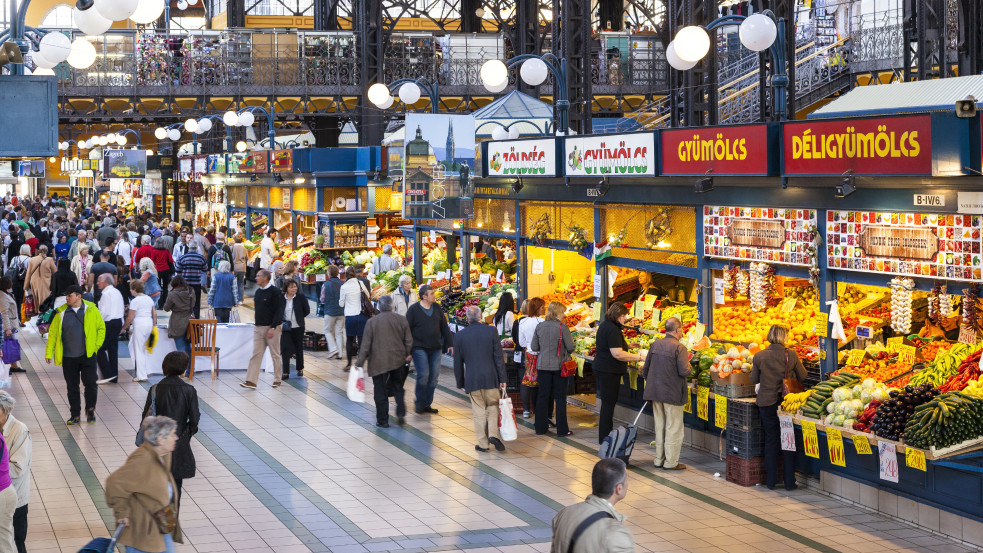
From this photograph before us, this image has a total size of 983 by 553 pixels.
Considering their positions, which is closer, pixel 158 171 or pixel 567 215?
pixel 567 215

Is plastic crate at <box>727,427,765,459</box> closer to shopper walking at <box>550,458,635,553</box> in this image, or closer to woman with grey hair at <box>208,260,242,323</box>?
shopper walking at <box>550,458,635,553</box>

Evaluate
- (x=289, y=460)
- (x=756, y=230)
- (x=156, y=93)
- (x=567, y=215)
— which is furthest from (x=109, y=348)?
(x=156, y=93)

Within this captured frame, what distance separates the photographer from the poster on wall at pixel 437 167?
→ 1516cm

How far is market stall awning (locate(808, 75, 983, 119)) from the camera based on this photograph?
35.2ft

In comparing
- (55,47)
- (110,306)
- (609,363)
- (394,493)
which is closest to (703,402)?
(609,363)

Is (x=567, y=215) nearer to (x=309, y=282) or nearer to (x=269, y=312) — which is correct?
(x=269, y=312)

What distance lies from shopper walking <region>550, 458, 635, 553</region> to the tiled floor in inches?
127

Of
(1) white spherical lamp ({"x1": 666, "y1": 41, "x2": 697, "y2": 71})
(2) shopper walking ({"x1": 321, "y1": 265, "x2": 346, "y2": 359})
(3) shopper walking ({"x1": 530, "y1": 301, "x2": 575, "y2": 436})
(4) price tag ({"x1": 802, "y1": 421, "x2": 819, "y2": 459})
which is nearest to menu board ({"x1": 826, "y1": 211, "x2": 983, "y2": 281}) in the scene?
(4) price tag ({"x1": 802, "y1": 421, "x2": 819, "y2": 459})

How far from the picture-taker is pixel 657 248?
12.7m

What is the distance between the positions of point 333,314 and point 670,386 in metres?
7.39

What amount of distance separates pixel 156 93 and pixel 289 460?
2400cm

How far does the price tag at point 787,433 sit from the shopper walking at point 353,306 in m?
7.40

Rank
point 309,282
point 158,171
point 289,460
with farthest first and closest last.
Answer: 1. point 158,171
2. point 309,282
3. point 289,460

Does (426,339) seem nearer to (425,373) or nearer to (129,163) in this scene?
(425,373)
